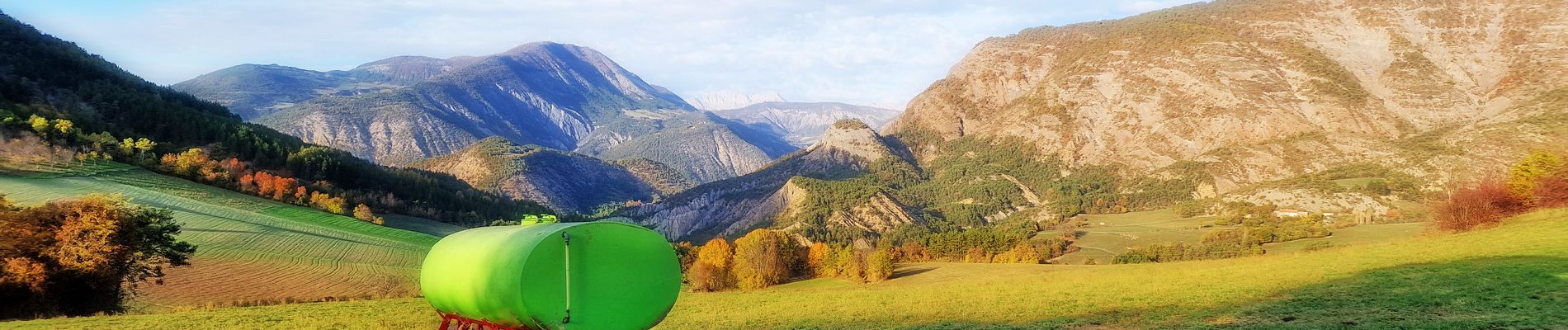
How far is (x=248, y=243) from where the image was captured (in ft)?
157

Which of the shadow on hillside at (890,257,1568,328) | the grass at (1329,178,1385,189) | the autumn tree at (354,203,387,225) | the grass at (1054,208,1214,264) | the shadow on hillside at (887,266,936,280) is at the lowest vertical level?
the grass at (1054,208,1214,264)

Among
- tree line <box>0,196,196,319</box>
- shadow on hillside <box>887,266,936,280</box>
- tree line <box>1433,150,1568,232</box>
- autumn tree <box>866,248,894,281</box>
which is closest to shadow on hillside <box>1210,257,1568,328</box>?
tree line <box>1433,150,1568,232</box>

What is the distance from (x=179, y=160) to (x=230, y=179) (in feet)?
15.1

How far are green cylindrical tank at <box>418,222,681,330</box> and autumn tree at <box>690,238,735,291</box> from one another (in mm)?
51503

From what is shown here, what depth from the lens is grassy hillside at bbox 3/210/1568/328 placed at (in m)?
20.8

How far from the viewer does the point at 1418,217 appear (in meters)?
108

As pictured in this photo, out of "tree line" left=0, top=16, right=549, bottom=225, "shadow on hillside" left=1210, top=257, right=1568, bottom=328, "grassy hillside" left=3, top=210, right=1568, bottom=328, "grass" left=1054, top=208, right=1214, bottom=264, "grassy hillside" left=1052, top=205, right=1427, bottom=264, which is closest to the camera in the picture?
"shadow on hillside" left=1210, top=257, right=1568, bottom=328

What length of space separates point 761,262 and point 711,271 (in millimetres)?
7691

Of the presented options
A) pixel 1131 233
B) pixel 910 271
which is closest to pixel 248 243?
pixel 910 271

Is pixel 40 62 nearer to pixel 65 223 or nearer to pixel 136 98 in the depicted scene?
pixel 136 98

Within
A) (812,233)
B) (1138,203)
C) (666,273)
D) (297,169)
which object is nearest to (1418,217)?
(1138,203)

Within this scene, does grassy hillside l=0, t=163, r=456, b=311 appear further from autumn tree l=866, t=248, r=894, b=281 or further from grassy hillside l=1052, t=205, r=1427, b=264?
grassy hillside l=1052, t=205, r=1427, b=264

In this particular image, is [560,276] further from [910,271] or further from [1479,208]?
[910,271]

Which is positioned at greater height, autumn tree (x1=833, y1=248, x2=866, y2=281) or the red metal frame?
the red metal frame
